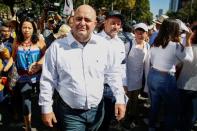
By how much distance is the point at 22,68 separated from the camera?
4.87m

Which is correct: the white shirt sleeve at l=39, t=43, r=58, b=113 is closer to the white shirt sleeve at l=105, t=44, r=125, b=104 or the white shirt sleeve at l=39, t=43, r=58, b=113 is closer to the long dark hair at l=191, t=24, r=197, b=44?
the white shirt sleeve at l=105, t=44, r=125, b=104

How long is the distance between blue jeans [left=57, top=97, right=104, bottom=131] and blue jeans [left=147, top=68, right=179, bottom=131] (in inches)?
58.9

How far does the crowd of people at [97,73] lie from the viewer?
10.7 ft

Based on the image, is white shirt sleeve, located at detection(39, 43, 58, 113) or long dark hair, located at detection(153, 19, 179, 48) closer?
white shirt sleeve, located at detection(39, 43, 58, 113)

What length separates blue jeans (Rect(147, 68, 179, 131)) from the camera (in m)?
4.75

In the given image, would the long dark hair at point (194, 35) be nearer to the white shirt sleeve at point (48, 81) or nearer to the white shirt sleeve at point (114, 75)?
the white shirt sleeve at point (114, 75)

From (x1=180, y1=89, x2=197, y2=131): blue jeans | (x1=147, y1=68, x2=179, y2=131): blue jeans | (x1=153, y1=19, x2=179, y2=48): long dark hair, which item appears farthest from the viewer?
(x1=180, y1=89, x2=197, y2=131): blue jeans

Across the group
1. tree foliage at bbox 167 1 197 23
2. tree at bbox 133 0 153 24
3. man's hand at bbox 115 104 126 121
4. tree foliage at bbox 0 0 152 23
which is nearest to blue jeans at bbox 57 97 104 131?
man's hand at bbox 115 104 126 121

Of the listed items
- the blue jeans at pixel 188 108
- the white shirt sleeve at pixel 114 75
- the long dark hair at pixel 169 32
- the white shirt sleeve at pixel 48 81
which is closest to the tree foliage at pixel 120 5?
the blue jeans at pixel 188 108

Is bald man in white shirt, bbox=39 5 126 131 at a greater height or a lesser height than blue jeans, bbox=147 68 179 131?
greater

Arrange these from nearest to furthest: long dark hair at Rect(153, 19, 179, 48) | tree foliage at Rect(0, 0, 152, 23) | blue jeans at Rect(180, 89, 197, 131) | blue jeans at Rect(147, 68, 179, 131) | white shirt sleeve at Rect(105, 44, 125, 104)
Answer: white shirt sleeve at Rect(105, 44, 125, 104) → long dark hair at Rect(153, 19, 179, 48) → blue jeans at Rect(147, 68, 179, 131) → blue jeans at Rect(180, 89, 197, 131) → tree foliage at Rect(0, 0, 152, 23)

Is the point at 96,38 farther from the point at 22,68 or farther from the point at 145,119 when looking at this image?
the point at 145,119

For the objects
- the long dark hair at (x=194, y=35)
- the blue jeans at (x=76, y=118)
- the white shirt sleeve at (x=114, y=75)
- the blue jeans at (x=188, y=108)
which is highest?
the long dark hair at (x=194, y=35)

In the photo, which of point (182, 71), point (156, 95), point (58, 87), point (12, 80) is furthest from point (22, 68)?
point (182, 71)
